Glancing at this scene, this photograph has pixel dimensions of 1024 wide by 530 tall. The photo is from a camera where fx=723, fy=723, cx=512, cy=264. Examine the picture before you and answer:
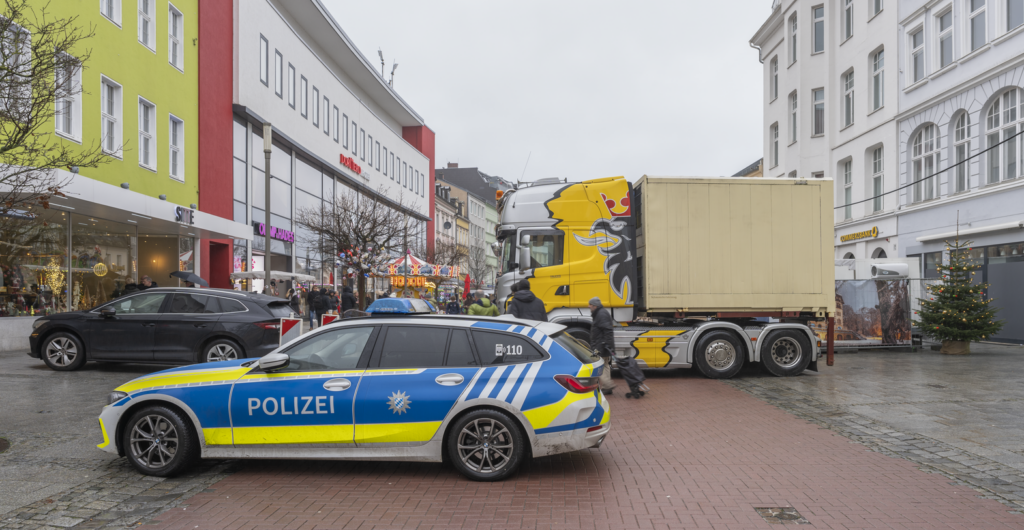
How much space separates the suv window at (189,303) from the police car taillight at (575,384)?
331 inches

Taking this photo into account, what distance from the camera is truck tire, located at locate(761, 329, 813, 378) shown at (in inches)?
499

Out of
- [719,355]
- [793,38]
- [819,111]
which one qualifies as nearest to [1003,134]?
[819,111]

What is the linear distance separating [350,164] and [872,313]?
102 feet

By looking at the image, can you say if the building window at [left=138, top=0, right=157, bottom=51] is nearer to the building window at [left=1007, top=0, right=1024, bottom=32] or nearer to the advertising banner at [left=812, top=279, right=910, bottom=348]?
the advertising banner at [left=812, top=279, right=910, bottom=348]

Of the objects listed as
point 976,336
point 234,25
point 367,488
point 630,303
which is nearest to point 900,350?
Answer: point 976,336

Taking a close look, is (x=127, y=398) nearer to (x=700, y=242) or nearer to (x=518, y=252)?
(x=518, y=252)

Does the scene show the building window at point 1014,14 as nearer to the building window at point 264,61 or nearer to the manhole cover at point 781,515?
the manhole cover at point 781,515

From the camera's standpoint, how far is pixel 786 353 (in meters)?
12.9

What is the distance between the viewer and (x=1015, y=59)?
1934cm

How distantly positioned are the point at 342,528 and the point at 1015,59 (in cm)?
2187

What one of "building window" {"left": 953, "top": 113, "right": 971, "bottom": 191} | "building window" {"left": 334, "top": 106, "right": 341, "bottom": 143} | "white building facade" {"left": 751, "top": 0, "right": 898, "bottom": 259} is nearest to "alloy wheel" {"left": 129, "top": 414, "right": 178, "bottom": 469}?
"building window" {"left": 953, "top": 113, "right": 971, "bottom": 191}

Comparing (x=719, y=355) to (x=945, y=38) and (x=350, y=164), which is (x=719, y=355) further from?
(x=350, y=164)

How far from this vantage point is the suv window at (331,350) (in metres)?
6.04

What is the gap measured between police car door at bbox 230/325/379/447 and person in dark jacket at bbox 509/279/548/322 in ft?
18.1
